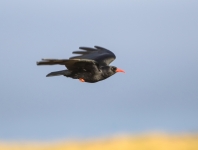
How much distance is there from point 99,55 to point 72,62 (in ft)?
8.46

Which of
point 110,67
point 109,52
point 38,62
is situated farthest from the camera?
point 109,52

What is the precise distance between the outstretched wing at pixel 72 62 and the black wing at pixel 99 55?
69cm

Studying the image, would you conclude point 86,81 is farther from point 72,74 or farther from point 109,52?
point 109,52

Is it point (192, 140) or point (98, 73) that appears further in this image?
point (192, 140)

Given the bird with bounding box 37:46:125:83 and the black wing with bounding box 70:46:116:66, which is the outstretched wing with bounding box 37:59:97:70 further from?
the black wing with bounding box 70:46:116:66

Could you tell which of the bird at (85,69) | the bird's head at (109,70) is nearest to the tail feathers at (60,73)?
the bird at (85,69)

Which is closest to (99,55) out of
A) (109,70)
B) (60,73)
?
(109,70)

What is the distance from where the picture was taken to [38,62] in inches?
949

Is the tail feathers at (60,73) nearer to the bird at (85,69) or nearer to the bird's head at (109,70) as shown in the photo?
the bird at (85,69)

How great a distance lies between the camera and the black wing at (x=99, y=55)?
87.6ft

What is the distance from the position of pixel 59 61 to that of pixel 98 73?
4.98ft

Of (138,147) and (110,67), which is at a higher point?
(138,147)

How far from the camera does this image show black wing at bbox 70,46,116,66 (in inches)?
1051

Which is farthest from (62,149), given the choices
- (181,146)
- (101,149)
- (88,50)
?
(88,50)
